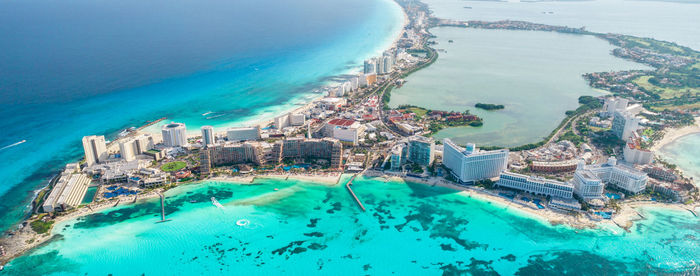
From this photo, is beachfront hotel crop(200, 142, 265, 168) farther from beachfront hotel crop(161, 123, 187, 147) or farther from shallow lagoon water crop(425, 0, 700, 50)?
shallow lagoon water crop(425, 0, 700, 50)

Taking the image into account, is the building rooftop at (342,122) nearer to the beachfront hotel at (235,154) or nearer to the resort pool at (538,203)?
the beachfront hotel at (235,154)

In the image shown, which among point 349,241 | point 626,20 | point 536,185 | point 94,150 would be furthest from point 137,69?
point 626,20

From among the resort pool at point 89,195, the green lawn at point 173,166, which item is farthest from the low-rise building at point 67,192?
the green lawn at point 173,166

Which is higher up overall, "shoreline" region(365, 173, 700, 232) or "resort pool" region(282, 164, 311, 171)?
"resort pool" region(282, 164, 311, 171)

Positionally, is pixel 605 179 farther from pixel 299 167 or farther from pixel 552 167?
pixel 299 167

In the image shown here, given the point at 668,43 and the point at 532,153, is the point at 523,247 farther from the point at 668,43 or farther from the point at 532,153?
the point at 668,43

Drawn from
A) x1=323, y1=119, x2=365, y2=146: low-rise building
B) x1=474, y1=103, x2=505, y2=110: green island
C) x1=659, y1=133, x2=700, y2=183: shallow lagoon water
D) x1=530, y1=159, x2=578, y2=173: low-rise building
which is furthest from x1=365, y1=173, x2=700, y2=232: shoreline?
x1=474, y1=103, x2=505, y2=110: green island
